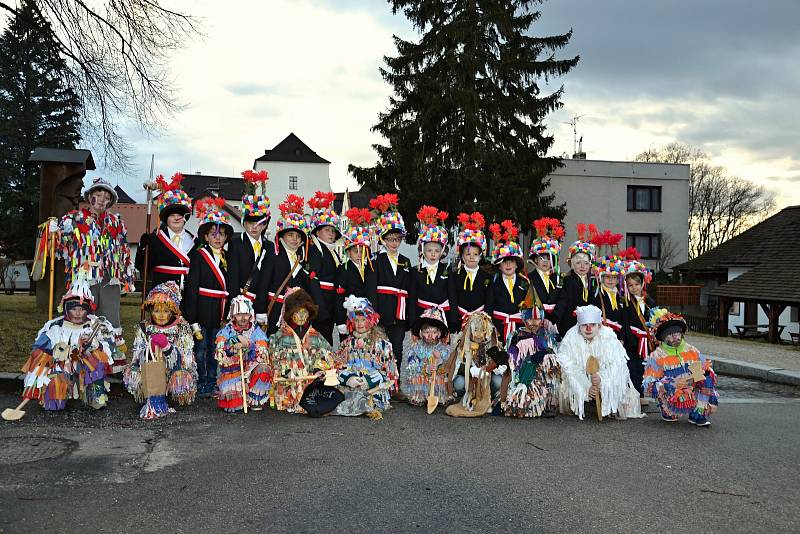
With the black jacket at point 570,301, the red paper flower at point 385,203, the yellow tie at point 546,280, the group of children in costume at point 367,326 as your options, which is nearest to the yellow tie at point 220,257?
the group of children in costume at point 367,326

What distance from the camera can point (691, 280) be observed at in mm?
31344

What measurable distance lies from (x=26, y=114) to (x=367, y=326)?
57.2 feet

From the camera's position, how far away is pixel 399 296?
837 centimetres

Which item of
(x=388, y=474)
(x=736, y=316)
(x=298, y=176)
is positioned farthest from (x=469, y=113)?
(x=298, y=176)

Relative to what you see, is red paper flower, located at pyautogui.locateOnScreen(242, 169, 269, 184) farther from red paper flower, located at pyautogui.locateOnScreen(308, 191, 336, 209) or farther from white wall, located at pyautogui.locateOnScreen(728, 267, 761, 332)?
white wall, located at pyautogui.locateOnScreen(728, 267, 761, 332)

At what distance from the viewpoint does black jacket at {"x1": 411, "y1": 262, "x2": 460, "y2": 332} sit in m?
8.19

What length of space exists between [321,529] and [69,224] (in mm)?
5225

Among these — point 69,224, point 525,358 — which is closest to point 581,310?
point 525,358

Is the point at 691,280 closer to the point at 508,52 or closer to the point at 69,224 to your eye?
the point at 508,52

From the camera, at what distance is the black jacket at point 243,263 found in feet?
25.6

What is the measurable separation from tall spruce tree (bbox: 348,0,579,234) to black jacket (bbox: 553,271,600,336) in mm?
16117

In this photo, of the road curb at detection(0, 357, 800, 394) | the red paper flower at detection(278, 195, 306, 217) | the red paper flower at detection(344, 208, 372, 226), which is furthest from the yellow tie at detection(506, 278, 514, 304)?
the road curb at detection(0, 357, 800, 394)

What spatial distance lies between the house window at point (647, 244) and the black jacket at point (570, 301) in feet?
101

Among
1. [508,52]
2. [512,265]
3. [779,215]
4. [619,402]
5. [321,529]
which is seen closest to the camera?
[321,529]
